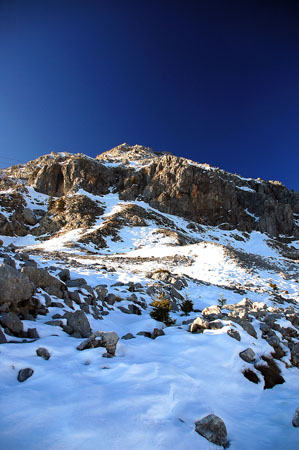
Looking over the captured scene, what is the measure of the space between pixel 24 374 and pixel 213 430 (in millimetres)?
2592

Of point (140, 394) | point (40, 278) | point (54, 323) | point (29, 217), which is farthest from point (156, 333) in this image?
point (29, 217)

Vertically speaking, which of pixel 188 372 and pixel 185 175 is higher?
pixel 185 175

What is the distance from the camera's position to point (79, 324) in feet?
17.1

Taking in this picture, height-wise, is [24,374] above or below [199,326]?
below

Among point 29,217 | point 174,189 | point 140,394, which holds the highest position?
point 174,189

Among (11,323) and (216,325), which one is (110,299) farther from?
(11,323)

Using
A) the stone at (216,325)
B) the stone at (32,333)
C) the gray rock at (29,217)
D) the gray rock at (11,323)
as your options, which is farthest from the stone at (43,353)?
the gray rock at (29,217)

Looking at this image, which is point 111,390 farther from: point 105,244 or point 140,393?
point 105,244

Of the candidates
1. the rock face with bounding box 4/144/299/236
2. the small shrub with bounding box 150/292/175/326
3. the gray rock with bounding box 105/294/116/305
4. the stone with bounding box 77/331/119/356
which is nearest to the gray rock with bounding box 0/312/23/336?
the stone with bounding box 77/331/119/356

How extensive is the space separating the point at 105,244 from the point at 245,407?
36.1 m

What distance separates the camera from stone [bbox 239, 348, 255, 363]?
15.3 feet

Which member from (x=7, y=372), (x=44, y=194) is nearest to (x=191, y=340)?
(x=7, y=372)

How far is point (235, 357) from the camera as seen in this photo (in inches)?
180

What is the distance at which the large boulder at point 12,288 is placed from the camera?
4.72 m
